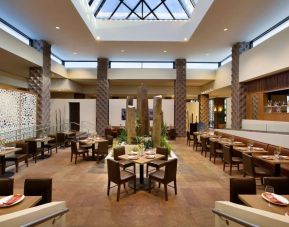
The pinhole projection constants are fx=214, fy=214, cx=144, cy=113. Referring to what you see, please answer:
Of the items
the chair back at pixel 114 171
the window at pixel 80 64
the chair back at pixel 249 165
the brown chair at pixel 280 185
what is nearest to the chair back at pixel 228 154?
the chair back at pixel 249 165

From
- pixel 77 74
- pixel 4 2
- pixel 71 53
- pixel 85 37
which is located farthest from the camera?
pixel 77 74

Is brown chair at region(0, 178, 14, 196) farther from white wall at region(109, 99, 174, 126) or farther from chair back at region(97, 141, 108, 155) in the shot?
white wall at region(109, 99, 174, 126)

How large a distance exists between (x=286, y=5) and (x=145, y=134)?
22.0ft

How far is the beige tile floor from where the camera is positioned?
367 cm

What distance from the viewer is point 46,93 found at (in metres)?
10.9

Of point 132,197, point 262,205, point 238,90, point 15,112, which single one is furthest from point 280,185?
point 15,112

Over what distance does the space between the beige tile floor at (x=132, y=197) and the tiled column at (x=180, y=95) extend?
7.08m

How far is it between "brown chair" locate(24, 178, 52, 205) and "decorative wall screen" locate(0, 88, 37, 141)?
18.0 feet

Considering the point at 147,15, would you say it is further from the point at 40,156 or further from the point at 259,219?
the point at 259,219

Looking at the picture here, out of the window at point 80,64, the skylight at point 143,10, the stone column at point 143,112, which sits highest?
the skylight at point 143,10

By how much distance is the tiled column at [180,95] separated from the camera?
14.1 metres

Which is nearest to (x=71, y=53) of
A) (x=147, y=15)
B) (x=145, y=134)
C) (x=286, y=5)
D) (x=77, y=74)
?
(x=77, y=74)

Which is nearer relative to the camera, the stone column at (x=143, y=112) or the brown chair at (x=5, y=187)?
the brown chair at (x=5, y=187)

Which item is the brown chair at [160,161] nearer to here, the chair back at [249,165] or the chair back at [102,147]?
the chair back at [249,165]
